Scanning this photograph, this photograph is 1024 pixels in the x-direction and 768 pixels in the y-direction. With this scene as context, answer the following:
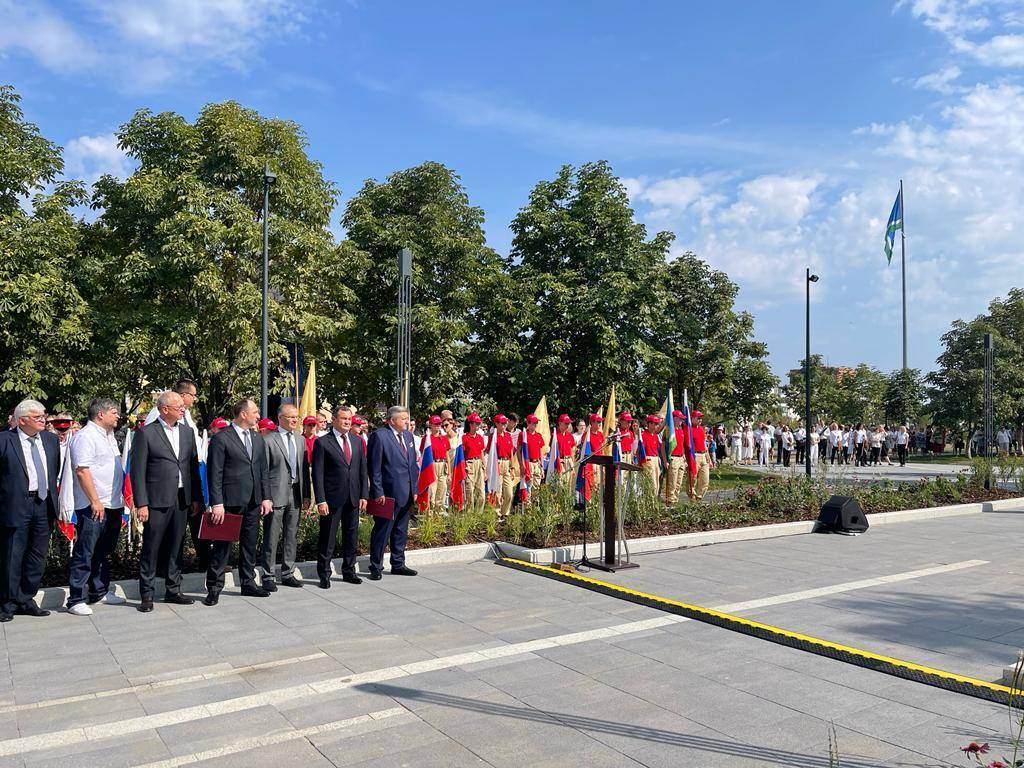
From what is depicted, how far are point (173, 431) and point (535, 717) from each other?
4743mm

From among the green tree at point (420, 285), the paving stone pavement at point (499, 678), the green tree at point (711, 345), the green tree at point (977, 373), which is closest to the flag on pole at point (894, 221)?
the green tree at point (977, 373)

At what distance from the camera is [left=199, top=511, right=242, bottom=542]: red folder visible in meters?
7.21

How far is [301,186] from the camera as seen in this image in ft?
70.3

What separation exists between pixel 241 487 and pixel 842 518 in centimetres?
907

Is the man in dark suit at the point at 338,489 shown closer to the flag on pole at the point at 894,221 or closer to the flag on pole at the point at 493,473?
the flag on pole at the point at 493,473

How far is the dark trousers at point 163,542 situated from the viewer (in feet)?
23.3

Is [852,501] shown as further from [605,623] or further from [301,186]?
[301,186]

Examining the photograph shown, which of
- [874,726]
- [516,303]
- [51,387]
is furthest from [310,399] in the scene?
[516,303]

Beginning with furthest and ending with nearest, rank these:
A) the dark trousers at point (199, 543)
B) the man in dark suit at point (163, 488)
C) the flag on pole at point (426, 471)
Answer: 1. the flag on pole at point (426, 471)
2. the dark trousers at point (199, 543)
3. the man in dark suit at point (163, 488)

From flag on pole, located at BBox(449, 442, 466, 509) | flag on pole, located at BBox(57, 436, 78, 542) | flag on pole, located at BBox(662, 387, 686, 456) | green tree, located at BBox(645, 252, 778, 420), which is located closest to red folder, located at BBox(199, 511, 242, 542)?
flag on pole, located at BBox(57, 436, 78, 542)

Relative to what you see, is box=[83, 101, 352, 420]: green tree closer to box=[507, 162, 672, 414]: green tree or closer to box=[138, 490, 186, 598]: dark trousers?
box=[507, 162, 672, 414]: green tree

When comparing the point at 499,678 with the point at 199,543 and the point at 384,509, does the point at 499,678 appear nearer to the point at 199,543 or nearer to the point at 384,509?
the point at 384,509

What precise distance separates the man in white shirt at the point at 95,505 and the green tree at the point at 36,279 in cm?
1165

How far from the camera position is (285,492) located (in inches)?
318
